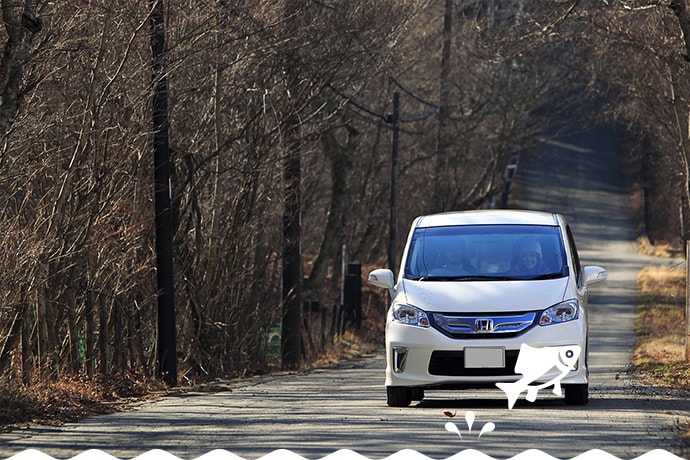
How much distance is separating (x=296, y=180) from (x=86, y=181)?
773 centimetres

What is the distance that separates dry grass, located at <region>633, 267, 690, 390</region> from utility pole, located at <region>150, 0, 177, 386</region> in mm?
6060

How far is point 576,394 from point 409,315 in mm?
1687

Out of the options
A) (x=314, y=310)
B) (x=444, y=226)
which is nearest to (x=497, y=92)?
(x=314, y=310)

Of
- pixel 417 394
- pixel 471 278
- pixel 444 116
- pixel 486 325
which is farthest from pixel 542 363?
pixel 444 116

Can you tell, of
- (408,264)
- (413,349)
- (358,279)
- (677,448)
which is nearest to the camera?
(677,448)

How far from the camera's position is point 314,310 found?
31391mm

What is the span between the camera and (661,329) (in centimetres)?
3331

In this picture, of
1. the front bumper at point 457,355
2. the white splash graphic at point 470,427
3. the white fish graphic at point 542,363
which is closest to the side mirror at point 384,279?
the front bumper at point 457,355

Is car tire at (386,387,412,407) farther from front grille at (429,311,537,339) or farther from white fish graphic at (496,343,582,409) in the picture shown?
white fish graphic at (496,343,582,409)

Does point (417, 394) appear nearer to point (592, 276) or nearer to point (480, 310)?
point (480, 310)

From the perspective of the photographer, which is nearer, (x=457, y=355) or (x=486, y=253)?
(x=457, y=355)

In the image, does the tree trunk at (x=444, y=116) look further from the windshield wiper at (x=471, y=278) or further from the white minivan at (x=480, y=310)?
the windshield wiper at (x=471, y=278)

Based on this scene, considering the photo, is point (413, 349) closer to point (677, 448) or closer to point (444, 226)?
point (444, 226)

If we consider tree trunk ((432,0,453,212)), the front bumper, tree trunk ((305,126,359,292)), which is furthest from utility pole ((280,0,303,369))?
tree trunk ((432,0,453,212))
